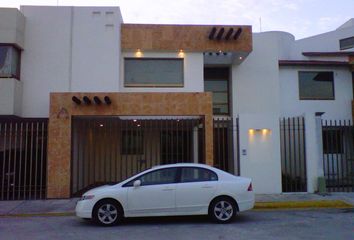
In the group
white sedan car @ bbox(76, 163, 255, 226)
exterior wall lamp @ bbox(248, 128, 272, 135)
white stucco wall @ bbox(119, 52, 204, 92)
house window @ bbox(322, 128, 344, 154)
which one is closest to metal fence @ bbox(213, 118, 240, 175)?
exterior wall lamp @ bbox(248, 128, 272, 135)

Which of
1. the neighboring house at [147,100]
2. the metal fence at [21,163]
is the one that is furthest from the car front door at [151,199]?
the metal fence at [21,163]

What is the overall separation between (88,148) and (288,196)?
9.08 meters

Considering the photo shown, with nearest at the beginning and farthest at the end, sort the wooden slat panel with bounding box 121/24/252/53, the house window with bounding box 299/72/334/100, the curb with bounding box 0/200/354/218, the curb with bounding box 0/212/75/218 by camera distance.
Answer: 1. the curb with bounding box 0/212/75/218
2. the curb with bounding box 0/200/354/218
3. the wooden slat panel with bounding box 121/24/252/53
4. the house window with bounding box 299/72/334/100

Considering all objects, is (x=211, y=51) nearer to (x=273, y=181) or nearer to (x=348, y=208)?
(x=273, y=181)

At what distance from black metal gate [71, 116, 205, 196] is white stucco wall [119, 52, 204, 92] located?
1.42 meters

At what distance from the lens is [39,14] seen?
16.5 m

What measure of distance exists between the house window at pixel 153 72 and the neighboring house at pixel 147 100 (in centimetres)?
4

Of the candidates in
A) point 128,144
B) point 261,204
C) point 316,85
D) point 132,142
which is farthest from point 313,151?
point 128,144

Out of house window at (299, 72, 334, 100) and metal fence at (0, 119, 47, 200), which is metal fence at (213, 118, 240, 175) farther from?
metal fence at (0, 119, 47, 200)

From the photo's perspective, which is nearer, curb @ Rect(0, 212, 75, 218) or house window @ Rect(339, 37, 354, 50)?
curb @ Rect(0, 212, 75, 218)

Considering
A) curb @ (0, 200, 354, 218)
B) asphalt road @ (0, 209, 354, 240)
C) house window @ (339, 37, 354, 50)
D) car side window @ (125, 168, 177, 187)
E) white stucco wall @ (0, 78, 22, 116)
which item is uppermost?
house window @ (339, 37, 354, 50)

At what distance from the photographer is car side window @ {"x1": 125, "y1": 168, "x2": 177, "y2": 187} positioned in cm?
1009

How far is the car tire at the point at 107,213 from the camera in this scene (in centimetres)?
978

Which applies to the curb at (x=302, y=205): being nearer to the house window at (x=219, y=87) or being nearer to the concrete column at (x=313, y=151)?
the concrete column at (x=313, y=151)
